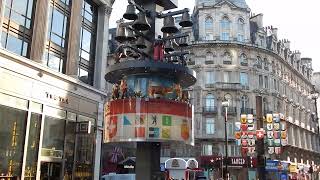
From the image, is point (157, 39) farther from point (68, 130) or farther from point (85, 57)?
point (85, 57)

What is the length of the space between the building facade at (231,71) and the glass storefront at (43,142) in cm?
2709

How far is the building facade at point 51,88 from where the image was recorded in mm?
22328

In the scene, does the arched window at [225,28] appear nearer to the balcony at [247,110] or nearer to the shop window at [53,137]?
the balcony at [247,110]

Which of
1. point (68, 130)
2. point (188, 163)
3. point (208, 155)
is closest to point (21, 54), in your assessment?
point (68, 130)

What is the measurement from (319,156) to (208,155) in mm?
36587

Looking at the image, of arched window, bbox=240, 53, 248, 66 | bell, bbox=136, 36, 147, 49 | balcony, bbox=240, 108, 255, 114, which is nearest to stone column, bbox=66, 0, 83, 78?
bell, bbox=136, 36, 147, 49

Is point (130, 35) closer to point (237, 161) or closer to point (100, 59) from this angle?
point (100, 59)

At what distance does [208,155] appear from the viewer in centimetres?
5325

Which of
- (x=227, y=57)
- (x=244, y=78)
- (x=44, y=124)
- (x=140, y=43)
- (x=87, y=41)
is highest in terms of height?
(x=227, y=57)

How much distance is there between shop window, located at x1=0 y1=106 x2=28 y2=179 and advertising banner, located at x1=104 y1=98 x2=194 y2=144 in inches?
416

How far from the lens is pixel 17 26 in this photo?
2372 centimetres

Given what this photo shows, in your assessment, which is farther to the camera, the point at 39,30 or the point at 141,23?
the point at 39,30

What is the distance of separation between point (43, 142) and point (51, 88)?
3.71 m

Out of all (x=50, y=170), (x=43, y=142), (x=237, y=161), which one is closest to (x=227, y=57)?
(x=237, y=161)
